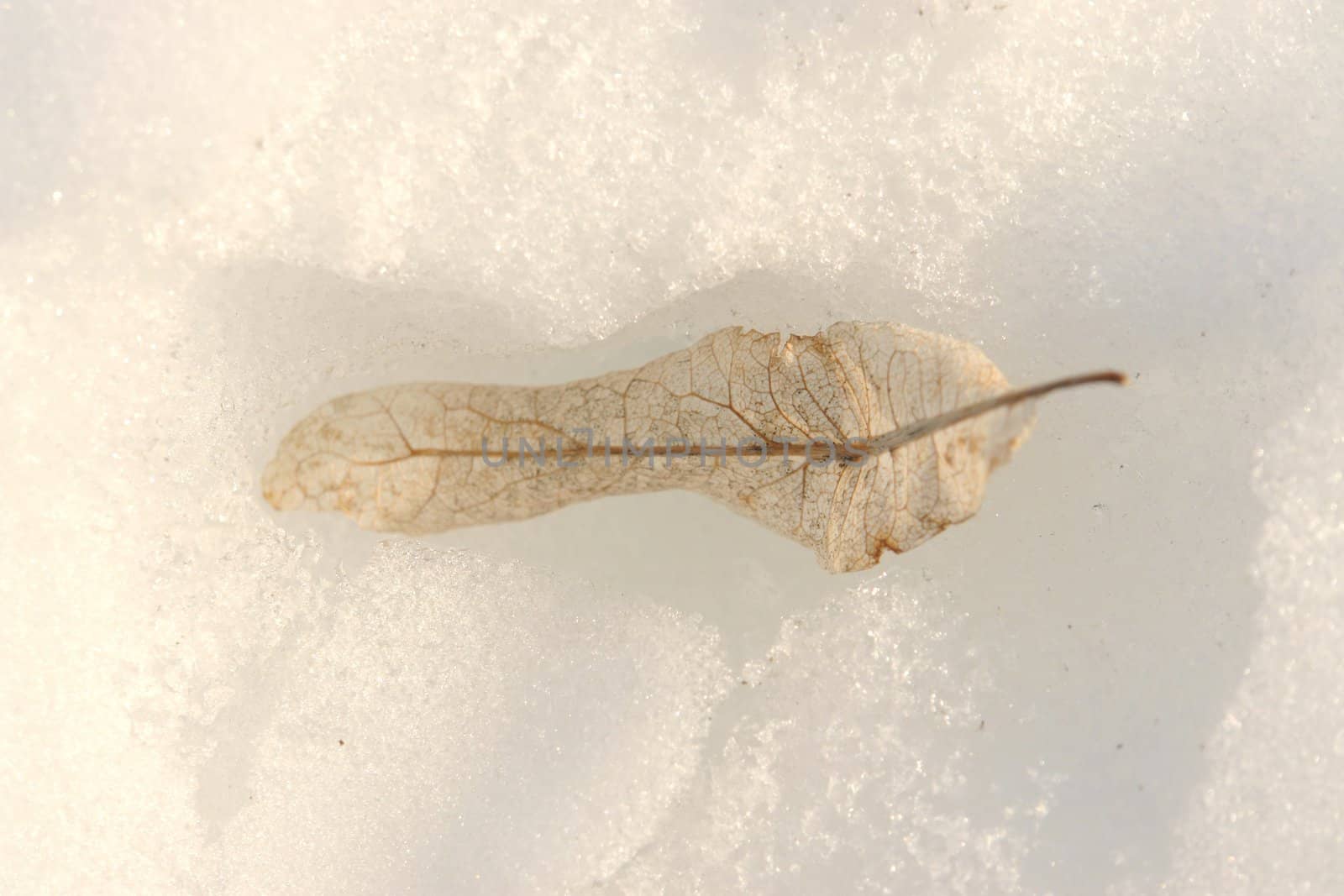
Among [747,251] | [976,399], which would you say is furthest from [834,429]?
[747,251]

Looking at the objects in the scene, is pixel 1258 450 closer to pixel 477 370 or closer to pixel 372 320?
pixel 477 370

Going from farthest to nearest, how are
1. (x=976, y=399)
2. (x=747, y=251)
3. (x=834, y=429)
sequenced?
(x=747, y=251) → (x=834, y=429) → (x=976, y=399)

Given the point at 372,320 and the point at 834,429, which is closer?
the point at 834,429

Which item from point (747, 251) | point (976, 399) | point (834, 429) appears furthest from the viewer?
point (747, 251)

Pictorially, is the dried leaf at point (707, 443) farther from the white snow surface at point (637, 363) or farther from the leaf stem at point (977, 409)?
the white snow surface at point (637, 363)

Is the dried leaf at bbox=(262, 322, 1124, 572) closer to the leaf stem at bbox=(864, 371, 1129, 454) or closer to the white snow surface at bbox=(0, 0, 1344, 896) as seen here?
the leaf stem at bbox=(864, 371, 1129, 454)

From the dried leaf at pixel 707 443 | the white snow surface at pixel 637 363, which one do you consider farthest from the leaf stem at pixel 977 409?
the white snow surface at pixel 637 363

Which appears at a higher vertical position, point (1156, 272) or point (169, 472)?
point (169, 472)
